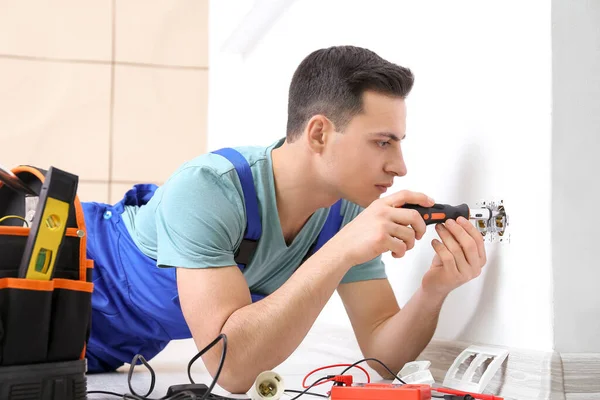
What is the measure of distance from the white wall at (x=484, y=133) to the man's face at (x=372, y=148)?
17 cm

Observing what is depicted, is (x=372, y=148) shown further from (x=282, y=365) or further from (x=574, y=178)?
(x=282, y=365)

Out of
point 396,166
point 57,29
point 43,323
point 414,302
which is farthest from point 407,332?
point 57,29

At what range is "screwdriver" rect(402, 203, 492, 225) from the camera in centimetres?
133

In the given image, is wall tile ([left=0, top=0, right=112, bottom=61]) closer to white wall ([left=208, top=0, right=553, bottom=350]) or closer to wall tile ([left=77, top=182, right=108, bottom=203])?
wall tile ([left=77, top=182, right=108, bottom=203])

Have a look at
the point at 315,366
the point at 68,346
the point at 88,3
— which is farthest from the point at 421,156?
the point at 88,3

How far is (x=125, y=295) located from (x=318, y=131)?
25.4 inches

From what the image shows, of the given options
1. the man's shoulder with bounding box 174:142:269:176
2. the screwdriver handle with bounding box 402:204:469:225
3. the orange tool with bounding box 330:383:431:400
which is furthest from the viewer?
the man's shoulder with bounding box 174:142:269:176

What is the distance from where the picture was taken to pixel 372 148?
59.0 inches

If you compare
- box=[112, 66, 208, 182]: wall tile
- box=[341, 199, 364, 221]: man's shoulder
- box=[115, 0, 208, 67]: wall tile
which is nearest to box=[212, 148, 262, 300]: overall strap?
box=[341, 199, 364, 221]: man's shoulder

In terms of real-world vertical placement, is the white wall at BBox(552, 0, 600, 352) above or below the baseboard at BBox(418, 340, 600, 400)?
above

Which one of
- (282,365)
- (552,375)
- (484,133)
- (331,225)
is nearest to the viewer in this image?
(552,375)

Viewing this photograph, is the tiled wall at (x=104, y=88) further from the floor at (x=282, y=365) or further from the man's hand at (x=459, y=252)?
the man's hand at (x=459, y=252)

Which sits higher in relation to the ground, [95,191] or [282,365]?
[95,191]

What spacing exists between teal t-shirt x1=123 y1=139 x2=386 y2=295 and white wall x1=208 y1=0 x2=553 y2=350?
250mm
